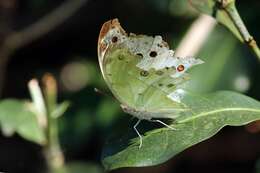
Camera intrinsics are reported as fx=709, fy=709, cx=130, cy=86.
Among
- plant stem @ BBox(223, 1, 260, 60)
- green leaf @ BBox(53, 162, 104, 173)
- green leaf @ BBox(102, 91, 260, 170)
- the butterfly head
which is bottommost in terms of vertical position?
green leaf @ BBox(53, 162, 104, 173)

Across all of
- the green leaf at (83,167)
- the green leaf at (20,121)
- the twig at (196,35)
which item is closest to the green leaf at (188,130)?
the green leaf at (20,121)

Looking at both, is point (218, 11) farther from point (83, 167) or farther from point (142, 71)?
point (83, 167)

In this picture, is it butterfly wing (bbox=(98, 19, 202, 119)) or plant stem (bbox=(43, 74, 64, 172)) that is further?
plant stem (bbox=(43, 74, 64, 172))

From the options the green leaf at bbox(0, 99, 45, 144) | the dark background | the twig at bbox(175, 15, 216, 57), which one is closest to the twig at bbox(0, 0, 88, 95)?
the dark background

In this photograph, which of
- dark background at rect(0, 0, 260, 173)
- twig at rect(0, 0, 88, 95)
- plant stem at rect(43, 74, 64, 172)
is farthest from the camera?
twig at rect(0, 0, 88, 95)

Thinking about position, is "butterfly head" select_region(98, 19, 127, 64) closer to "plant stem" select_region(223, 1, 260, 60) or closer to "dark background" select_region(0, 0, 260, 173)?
"plant stem" select_region(223, 1, 260, 60)

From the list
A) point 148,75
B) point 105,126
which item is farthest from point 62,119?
point 148,75
